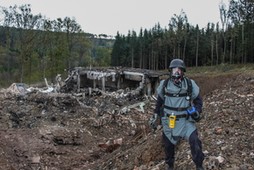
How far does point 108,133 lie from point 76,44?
34.6m

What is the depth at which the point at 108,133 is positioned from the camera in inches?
559

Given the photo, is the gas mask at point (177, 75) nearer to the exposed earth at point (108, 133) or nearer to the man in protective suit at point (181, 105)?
the man in protective suit at point (181, 105)

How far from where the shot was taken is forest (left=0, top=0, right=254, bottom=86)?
133 feet

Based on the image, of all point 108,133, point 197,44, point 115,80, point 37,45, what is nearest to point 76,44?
point 37,45

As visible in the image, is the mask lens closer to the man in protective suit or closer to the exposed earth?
the man in protective suit

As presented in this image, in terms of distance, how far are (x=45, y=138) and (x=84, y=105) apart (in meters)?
4.48

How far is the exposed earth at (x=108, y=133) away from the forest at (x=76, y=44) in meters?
22.5

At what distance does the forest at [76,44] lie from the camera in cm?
4066

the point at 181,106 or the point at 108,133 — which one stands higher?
the point at 181,106

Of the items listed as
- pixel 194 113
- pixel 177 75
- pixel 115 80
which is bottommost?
pixel 115 80

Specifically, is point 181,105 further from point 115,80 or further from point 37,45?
point 37,45

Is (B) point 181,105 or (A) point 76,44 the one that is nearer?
(B) point 181,105

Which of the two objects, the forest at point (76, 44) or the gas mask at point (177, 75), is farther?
the forest at point (76, 44)

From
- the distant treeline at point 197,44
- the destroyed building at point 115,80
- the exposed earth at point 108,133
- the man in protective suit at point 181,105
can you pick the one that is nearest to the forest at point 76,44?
the distant treeline at point 197,44
